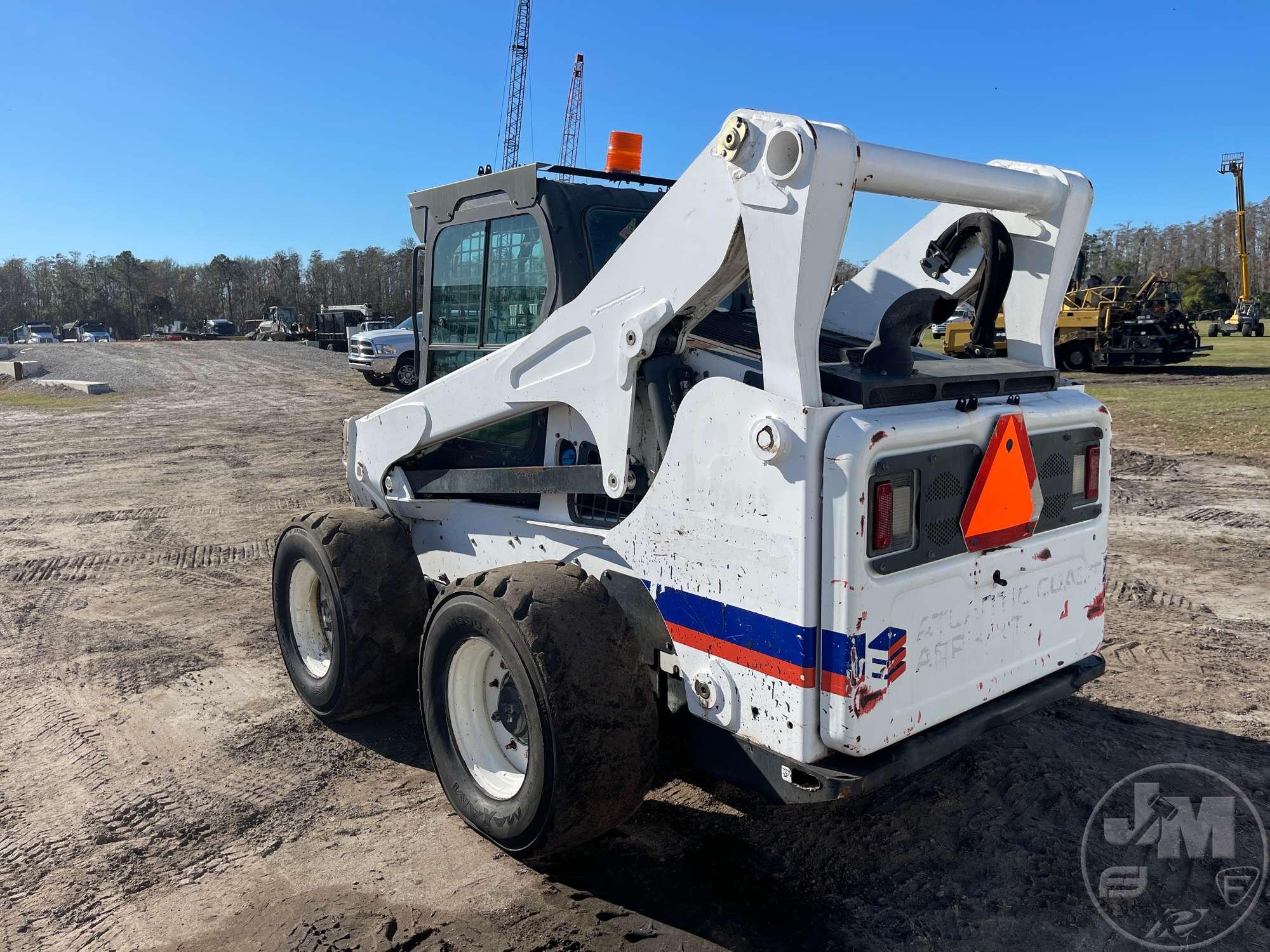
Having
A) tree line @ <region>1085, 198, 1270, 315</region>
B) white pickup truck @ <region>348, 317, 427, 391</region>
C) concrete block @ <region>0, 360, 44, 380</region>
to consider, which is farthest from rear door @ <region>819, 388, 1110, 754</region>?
tree line @ <region>1085, 198, 1270, 315</region>

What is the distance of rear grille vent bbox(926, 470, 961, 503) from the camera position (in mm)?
2871

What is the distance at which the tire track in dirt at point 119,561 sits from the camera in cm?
739

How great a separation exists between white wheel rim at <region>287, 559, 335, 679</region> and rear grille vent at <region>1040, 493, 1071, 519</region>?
341cm

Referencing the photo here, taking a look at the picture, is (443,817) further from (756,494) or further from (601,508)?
(756,494)

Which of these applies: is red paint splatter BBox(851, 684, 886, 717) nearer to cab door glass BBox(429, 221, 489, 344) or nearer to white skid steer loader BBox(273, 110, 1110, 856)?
white skid steer loader BBox(273, 110, 1110, 856)

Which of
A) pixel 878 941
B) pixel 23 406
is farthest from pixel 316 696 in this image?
pixel 23 406

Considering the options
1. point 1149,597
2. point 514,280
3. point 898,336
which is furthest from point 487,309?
point 1149,597

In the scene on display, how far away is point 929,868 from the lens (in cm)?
332

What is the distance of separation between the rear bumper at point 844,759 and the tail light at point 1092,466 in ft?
2.53

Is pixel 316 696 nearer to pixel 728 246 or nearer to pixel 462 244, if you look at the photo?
pixel 462 244

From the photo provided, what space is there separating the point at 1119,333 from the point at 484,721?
80.0ft

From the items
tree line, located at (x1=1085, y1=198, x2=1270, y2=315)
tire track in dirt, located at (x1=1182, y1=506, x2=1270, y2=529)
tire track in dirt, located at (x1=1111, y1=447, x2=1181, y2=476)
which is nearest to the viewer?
tire track in dirt, located at (x1=1182, y1=506, x2=1270, y2=529)

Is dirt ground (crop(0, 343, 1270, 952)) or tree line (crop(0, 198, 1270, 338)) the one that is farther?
tree line (crop(0, 198, 1270, 338))

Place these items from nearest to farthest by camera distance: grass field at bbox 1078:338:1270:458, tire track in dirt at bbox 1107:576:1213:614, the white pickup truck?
1. tire track in dirt at bbox 1107:576:1213:614
2. grass field at bbox 1078:338:1270:458
3. the white pickup truck
